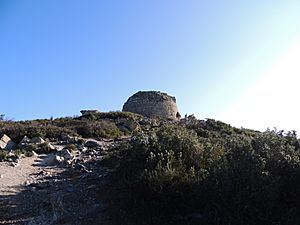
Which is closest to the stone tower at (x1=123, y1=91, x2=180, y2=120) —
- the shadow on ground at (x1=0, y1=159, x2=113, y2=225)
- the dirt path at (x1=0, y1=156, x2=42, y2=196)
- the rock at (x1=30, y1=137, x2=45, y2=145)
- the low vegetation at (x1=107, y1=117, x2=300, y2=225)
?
the rock at (x1=30, y1=137, x2=45, y2=145)

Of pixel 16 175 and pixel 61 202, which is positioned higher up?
pixel 16 175

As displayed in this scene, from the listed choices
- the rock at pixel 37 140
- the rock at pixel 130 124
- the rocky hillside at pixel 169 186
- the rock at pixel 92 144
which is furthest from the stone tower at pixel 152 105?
the rocky hillside at pixel 169 186

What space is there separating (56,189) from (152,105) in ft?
69.8

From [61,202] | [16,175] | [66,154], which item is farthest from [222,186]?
[66,154]

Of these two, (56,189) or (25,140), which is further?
(25,140)

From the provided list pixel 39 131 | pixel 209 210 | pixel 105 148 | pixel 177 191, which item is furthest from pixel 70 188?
pixel 39 131

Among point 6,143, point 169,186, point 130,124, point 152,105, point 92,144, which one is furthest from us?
point 152,105

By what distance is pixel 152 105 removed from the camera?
3238 cm

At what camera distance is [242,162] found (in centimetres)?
893

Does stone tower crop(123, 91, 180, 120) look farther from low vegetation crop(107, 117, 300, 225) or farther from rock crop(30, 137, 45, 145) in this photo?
low vegetation crop(107, 117, 300, 225)

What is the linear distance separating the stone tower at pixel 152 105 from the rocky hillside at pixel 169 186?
60.6 ft

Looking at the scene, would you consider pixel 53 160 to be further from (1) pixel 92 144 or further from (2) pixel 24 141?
(2) pixel 24 141

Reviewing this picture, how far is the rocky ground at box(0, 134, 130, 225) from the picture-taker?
31.3ft

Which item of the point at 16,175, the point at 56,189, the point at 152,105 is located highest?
the point at 152,105
